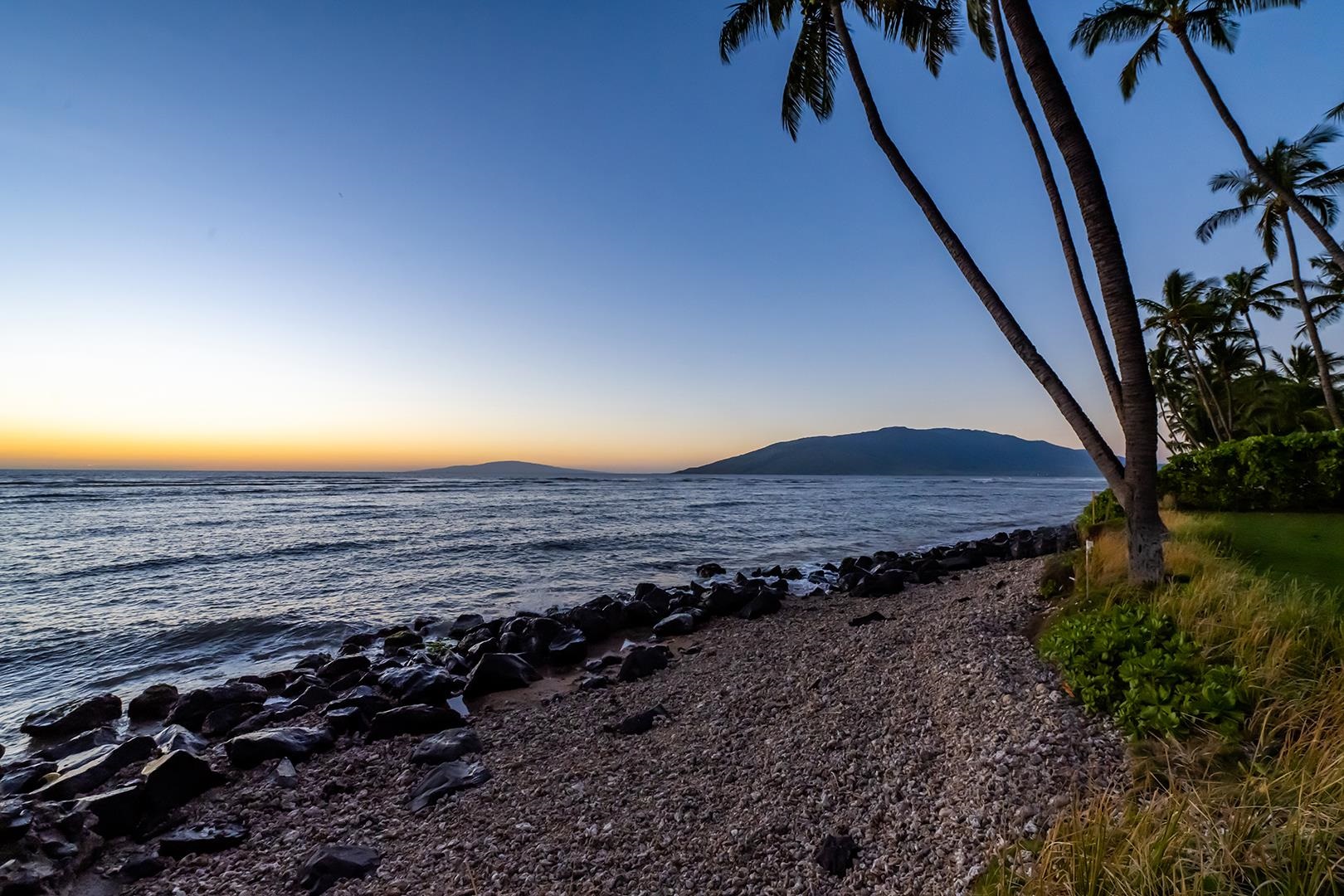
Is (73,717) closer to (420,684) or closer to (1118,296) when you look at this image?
A: (420,684)

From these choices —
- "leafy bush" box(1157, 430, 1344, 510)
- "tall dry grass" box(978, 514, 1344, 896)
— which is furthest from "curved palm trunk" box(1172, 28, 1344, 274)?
"tall dry grass" box(978, 514, 1344, 896)

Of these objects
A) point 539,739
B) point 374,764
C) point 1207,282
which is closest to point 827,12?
point 539,739

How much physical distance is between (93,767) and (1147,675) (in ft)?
37.7

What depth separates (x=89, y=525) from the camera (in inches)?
1232

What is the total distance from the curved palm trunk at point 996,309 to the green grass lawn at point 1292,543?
327 centimetres

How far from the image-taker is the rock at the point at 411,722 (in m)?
8.03

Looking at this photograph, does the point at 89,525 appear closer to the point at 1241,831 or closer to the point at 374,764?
the point at 374,764

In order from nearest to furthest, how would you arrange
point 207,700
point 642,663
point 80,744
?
point 80,744, point 207,700, point 642,663

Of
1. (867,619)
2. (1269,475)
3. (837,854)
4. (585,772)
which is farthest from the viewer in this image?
(1269,475)

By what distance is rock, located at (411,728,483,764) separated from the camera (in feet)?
23.3

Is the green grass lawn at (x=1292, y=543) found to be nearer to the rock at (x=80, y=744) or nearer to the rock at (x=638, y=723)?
the rock at (x=638, y=723)

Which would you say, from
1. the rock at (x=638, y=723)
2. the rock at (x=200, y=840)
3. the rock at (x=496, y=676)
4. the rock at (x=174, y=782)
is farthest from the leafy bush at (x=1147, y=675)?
the rock at (x=174, y=782)

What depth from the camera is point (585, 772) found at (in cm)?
618

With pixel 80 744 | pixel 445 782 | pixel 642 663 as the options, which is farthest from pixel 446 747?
pixel 80 744
